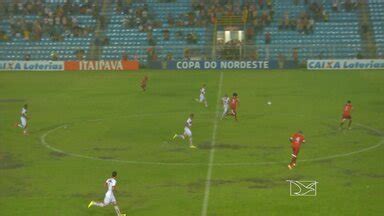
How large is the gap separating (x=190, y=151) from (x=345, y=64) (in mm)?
41684

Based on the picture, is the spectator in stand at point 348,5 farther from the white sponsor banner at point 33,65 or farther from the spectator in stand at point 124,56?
the white sponsor banner at point 33,65

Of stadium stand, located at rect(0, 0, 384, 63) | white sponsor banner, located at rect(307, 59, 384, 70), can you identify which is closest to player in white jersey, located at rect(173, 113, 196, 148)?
white sponsor banner, located at rect(307, 59, 384, 70)

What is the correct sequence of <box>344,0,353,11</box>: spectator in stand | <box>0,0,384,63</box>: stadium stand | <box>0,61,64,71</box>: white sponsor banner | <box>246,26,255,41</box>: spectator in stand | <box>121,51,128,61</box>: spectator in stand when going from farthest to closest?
<box>344,0,353,11</box>: spectator in stand → <box>246,26,255,41</box>: spectator in stand → <box>0,0,384,63</box>: stadium stand → <box>121,51,128,61</box>: spectator in stand → <box>0,61,64,71</box>: white sponsor banner

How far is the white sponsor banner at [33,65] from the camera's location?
7212cm

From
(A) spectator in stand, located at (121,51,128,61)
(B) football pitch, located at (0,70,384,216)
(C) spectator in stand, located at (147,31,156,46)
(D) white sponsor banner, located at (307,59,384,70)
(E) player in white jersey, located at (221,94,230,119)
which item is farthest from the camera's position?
(C) spectator in stand, located at (147,31,156,46)

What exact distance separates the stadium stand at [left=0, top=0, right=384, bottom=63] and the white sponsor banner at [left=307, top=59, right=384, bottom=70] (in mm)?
2250

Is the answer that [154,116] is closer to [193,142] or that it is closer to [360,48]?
[193,142]

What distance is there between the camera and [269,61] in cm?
7044

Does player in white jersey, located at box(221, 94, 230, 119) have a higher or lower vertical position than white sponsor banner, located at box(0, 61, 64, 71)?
lower

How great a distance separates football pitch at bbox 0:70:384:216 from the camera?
2289cm

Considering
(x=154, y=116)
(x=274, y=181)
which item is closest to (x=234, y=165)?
(x=274, y=181)

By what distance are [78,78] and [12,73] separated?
9.40 metres

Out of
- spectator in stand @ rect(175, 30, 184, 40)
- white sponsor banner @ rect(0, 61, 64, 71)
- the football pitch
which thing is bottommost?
the football pitch

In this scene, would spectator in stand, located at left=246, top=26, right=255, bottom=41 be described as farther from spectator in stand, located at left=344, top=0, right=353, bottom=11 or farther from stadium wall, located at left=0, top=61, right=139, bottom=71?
stadium wall, located at left=0, top=61, right=139, bottom=71
